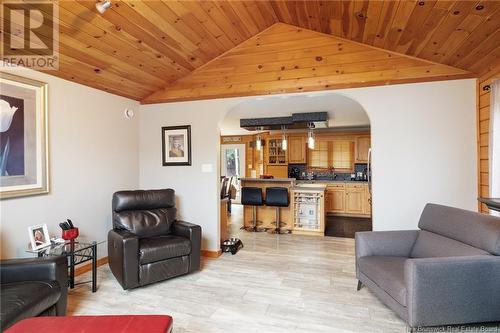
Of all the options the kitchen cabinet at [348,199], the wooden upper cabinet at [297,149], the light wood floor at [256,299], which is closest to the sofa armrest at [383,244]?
the light wood floor at [256,299]

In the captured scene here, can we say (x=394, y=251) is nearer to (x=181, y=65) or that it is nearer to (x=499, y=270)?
(x=499, y=270)

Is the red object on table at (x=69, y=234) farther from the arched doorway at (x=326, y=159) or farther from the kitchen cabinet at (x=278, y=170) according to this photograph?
the kitchen cabinet at (x=278, y=170)

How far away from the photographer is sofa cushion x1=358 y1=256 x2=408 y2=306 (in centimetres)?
200

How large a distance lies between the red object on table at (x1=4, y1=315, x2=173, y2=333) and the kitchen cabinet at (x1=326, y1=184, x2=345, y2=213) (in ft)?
20.3

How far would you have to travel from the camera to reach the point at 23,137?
2.58m

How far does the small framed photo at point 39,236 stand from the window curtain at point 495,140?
4.29 metres

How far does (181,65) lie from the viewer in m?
3.50

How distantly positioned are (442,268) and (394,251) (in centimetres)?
80

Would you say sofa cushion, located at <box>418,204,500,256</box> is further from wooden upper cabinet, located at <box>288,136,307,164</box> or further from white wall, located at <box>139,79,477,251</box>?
wooden upper cabinet, located at <box>288,136,307,164</box>

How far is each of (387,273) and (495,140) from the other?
164cm

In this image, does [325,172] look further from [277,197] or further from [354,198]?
[277,197]

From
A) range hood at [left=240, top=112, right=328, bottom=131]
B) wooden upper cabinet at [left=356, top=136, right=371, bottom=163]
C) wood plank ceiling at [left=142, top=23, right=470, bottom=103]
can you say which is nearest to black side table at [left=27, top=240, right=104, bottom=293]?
wood plank ceiling at [left=142, top=23, right=470, bottom=103]

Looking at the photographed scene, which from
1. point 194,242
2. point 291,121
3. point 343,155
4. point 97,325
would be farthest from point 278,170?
point 97,325

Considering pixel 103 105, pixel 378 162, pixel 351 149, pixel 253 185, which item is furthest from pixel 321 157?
pixel 103 105
